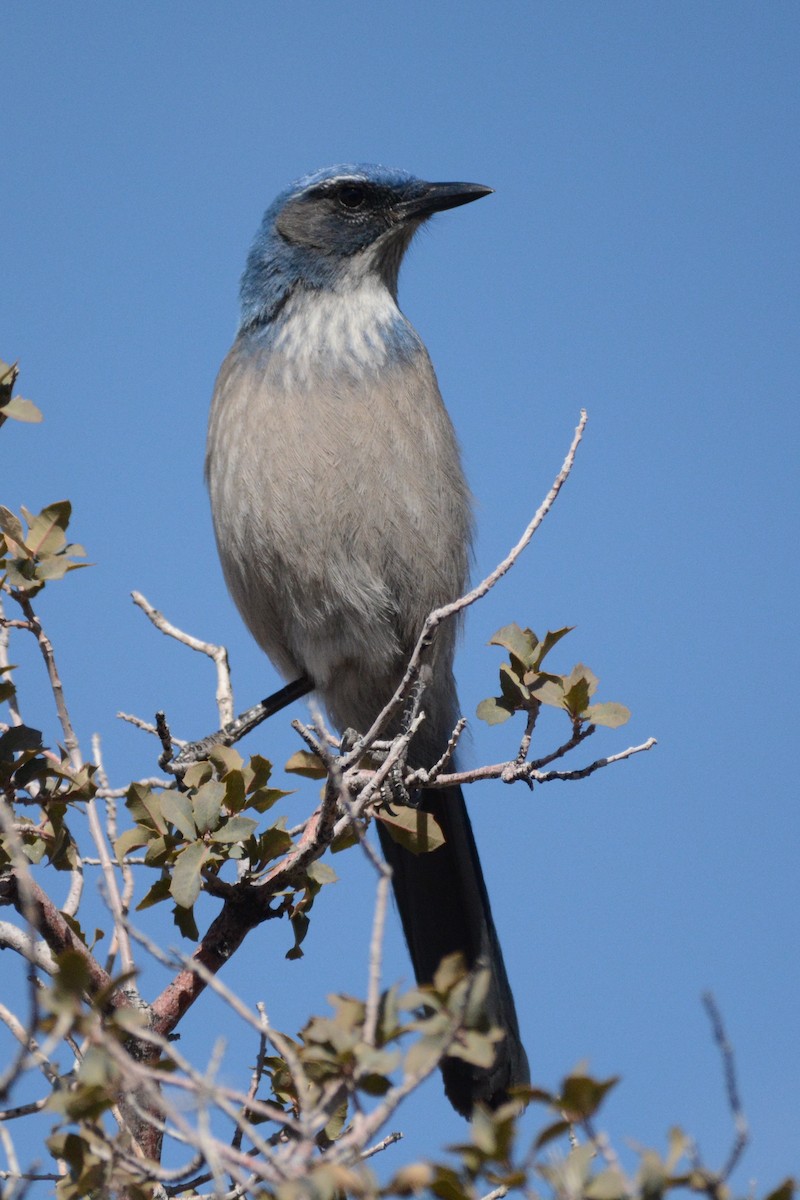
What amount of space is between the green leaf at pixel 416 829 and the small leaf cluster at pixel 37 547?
1.01 m

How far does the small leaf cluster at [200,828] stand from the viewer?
2855 millimetres

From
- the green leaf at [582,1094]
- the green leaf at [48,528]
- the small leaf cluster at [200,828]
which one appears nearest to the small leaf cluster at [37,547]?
the green leaf at [48,528]

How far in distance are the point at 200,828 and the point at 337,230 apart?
9.07 feet

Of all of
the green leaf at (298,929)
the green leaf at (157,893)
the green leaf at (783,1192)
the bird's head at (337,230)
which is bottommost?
the green leaf at (783,1192)

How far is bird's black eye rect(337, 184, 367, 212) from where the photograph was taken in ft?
16.4

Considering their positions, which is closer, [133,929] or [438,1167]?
[438,1167]

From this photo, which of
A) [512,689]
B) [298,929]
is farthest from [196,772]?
[512,689]

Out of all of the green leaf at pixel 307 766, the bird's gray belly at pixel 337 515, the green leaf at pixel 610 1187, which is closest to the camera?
the green leaf at pixel 610 1187

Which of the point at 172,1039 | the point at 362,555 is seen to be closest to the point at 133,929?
the point at 172,1039

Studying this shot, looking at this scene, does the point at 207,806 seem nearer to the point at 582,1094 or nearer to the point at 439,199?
the point at 582,1094

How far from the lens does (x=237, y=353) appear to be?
4.54m

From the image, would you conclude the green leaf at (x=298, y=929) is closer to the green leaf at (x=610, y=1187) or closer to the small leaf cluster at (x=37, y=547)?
the small leaf cluster at (x=37, y=547)

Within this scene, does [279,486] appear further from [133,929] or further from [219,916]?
[133,929]

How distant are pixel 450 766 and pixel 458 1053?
120 inches
